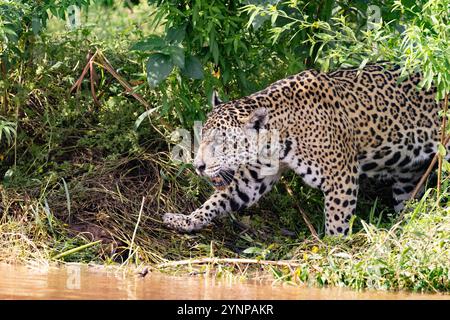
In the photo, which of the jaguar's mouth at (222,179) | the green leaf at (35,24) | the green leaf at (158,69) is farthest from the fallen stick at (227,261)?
the green leaf at (35,24)

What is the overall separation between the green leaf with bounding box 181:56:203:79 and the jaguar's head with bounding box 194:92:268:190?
345 mm

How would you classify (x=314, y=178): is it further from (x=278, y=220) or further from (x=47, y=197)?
(x=47, y=197)

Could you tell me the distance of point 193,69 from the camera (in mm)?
9500

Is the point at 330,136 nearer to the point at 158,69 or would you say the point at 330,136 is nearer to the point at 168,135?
the point at 158,69

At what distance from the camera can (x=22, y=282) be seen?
7953 mm

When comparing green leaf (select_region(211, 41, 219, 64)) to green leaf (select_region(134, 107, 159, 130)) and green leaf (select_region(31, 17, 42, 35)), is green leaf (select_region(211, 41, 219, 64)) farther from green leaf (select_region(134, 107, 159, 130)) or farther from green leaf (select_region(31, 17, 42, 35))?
green leaf (select_region(31, 17, 42, 35))

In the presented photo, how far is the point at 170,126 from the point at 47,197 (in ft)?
4.17

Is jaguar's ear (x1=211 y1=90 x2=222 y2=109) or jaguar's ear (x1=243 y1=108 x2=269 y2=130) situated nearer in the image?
jaguar's ear (x1=243 y1=108 x2=269 y2=130)

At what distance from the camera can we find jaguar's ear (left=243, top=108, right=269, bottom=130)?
30.5ft

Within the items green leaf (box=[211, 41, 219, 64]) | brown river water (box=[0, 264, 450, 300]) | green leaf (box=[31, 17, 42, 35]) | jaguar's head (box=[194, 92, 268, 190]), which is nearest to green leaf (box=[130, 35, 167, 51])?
green leaf (box=[211, 41, 219, 64])

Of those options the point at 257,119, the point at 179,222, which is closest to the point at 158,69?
the point at 257,119

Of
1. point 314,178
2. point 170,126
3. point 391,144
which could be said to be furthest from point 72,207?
point 391,144

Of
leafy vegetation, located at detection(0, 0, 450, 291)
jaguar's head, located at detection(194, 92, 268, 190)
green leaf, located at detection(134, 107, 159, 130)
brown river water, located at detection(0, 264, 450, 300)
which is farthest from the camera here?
green leaf, located at detection(134, 107, 159, 130)

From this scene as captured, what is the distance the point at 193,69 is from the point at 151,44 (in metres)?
0.39
